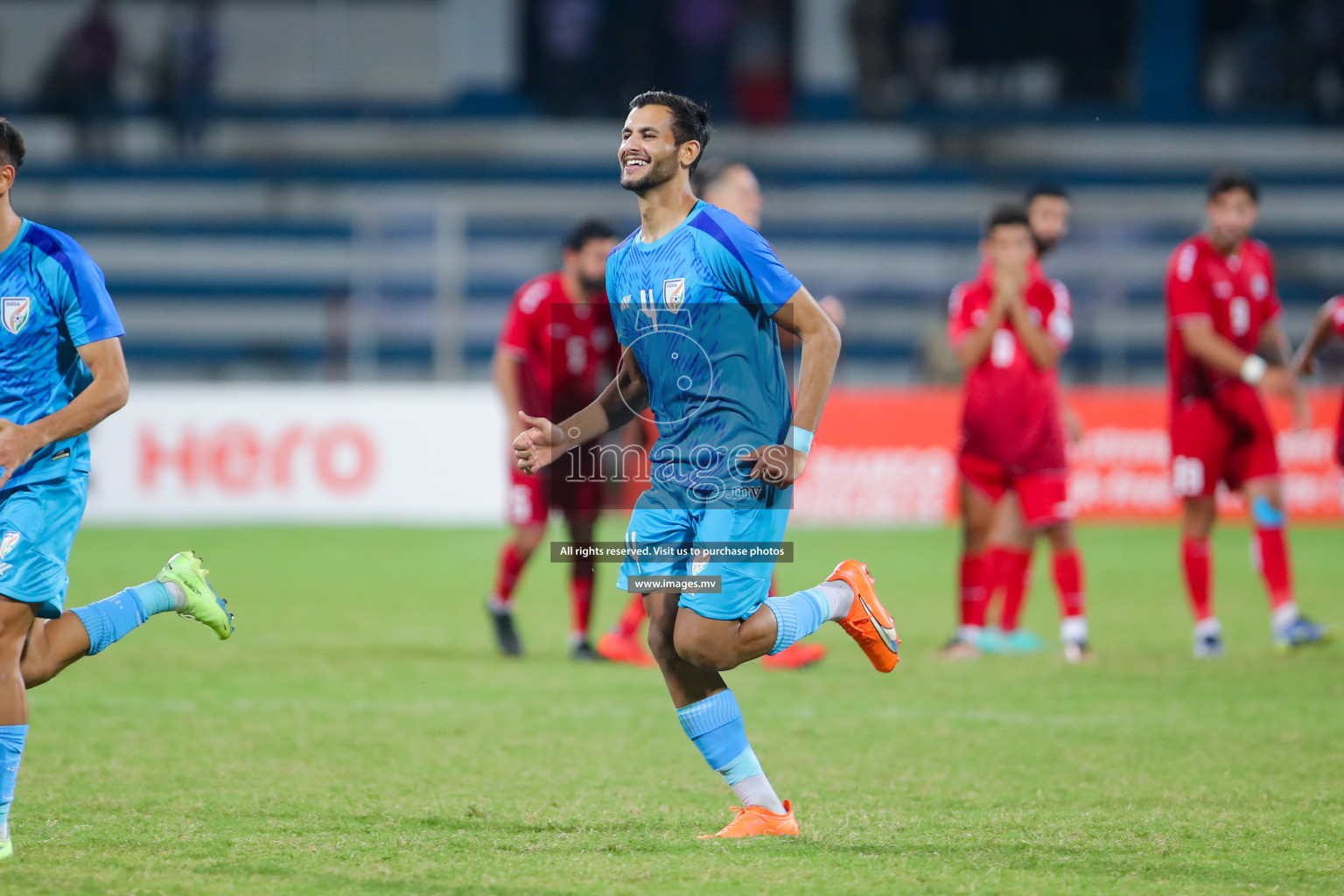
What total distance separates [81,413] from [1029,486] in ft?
17.8

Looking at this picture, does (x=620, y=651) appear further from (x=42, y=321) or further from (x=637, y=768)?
(x=42, y=321)

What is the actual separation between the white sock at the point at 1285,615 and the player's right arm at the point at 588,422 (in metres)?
4.96

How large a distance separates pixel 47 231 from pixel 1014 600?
598cm

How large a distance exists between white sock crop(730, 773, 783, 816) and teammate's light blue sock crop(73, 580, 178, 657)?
6.23 ft

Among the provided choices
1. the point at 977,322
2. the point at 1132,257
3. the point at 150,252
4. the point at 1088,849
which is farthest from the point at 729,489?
the point at 150,252

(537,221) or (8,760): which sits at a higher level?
(537,221)

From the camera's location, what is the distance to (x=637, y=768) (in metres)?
5.74

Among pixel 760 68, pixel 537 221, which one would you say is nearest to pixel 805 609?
pixel 537 221

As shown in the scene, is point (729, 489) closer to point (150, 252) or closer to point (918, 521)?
point (918, 521)

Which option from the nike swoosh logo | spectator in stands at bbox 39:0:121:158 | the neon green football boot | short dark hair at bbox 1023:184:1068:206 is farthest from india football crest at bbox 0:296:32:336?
spectator in stands at bbox 39:0:121:158

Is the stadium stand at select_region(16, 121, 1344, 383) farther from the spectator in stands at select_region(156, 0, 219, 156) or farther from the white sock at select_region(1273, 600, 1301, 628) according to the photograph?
the white sock at select_region(1273, 600, 1301, 628)

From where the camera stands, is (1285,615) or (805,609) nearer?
(805,609)

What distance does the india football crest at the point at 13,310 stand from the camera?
Answer: 4.46m

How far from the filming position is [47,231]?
454cm
